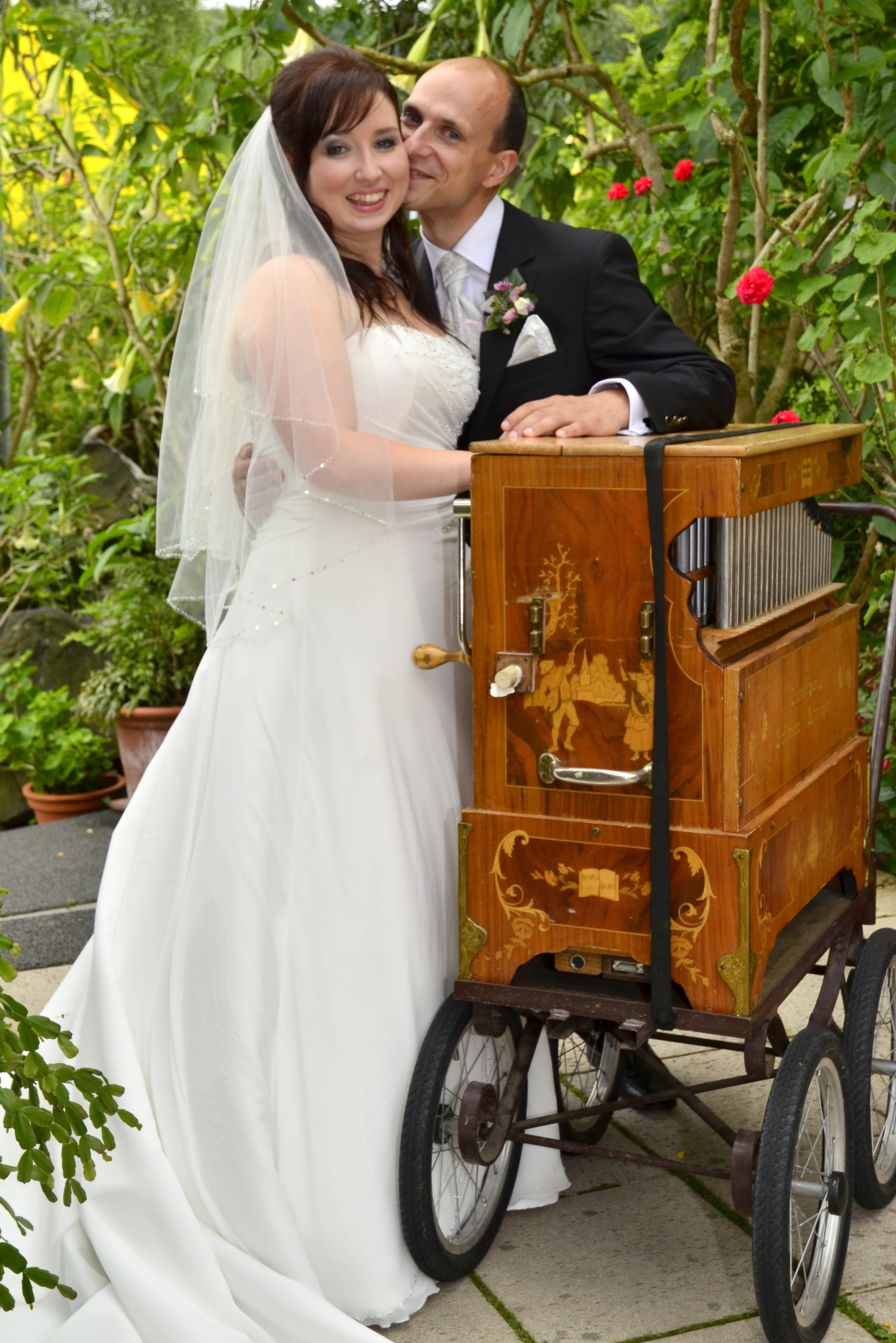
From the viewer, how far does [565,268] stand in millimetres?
2596

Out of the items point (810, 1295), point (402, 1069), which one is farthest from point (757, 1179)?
point (402, 1069)

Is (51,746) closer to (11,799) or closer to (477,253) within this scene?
(11,799)

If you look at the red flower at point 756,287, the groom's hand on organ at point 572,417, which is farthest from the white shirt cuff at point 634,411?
the red flower at point 756,287

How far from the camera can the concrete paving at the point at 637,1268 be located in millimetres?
2273

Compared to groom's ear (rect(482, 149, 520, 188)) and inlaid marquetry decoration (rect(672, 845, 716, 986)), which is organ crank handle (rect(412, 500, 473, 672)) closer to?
inlaid marquetry decoration (rect(672, 845, 716, 986))

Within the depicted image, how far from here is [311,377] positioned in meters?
2.21

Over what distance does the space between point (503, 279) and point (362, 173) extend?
1.20 feet

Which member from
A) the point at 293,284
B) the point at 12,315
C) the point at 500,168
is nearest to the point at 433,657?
the point at 293,284

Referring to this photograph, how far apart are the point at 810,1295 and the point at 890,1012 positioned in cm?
67

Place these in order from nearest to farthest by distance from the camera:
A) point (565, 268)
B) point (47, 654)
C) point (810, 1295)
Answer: point (810, 1295) → point (565, 268) → point (47, 654)

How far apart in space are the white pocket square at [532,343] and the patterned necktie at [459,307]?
0.27ft

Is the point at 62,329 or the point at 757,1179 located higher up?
the point at 62,329

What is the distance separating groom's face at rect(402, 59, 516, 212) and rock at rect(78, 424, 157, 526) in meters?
4.37

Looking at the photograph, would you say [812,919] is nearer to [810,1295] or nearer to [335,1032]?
[810,1295]
